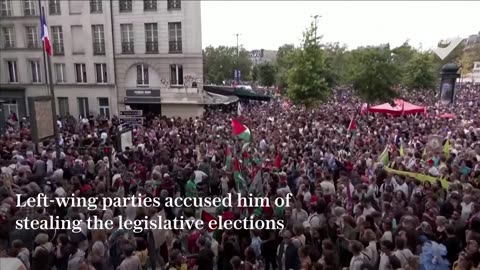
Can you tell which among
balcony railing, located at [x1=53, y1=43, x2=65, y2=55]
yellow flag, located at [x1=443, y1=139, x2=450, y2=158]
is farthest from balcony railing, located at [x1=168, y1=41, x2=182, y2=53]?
yellow flag, located at [x1=443, y1=139, x2=450, y2=158]

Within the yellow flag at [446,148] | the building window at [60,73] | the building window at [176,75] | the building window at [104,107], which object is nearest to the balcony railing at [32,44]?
the building window at [60,73]

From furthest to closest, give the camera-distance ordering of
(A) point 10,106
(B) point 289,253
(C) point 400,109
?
(A) point 10,106 < (C) point 400,109 < (B) point 289,253

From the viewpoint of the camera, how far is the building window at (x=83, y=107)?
31025mm

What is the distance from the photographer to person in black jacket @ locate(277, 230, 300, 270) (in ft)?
21.8

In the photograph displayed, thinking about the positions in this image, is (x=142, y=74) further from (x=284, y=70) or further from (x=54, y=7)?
(x=284, y=70)

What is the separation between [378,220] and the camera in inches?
287

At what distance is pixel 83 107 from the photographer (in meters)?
31.2

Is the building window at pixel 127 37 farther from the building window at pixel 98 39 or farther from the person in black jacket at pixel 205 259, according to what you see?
the person in black jacket at pixel 205 259

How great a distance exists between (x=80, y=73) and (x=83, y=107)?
96.0 inches

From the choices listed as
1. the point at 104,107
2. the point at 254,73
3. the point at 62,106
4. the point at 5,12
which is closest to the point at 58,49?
the point at 62,106

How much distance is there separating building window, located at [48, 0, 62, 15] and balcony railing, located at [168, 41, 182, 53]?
8484 millimetres

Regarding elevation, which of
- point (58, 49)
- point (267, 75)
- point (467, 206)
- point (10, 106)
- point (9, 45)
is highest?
point (9, 45)

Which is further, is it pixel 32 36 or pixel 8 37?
pixel 8 37

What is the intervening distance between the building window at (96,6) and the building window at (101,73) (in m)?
3.71
